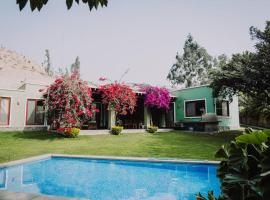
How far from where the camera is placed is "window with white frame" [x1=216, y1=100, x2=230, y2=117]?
2217cm

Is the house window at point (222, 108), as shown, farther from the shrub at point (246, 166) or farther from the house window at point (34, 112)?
the shrub at point (246, 166)

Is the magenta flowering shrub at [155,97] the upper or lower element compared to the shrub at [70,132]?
upper

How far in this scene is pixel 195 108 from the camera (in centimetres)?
2298

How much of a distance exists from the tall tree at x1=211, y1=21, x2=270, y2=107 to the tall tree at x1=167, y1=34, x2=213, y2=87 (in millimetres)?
24283

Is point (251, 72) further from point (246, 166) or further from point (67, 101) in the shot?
point (246, 166)

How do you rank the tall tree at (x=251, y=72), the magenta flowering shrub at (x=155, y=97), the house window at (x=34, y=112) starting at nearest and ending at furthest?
the tall tree at (x=251, y=72)
the house window at (x=34, y=112)
the magenta flowering shrub at (x=155, y=97)

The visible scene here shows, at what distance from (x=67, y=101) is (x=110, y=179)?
8.72 m

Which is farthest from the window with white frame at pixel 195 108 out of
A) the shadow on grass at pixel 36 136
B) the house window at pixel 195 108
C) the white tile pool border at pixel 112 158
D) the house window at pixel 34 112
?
the house window at pixel 34 112

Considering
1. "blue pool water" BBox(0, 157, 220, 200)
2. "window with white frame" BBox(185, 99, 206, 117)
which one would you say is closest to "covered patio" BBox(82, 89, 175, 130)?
"window with white frame" BBox(185, 99, 206, 117)

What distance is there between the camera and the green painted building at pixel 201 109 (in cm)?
2162

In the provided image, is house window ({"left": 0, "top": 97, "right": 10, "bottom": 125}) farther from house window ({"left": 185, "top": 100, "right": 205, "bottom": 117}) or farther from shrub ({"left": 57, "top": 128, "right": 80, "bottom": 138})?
house window ({"left": 185, "top": 100, "right": 205, "bottom": 117})

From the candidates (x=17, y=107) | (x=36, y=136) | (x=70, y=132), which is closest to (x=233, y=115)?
(x=70, y=132)

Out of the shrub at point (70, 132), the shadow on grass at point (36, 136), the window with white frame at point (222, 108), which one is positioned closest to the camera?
the shadow on grass at point (36, 136)

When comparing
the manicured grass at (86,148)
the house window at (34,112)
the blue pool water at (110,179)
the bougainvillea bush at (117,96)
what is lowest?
the blue pool water at (110,179)
